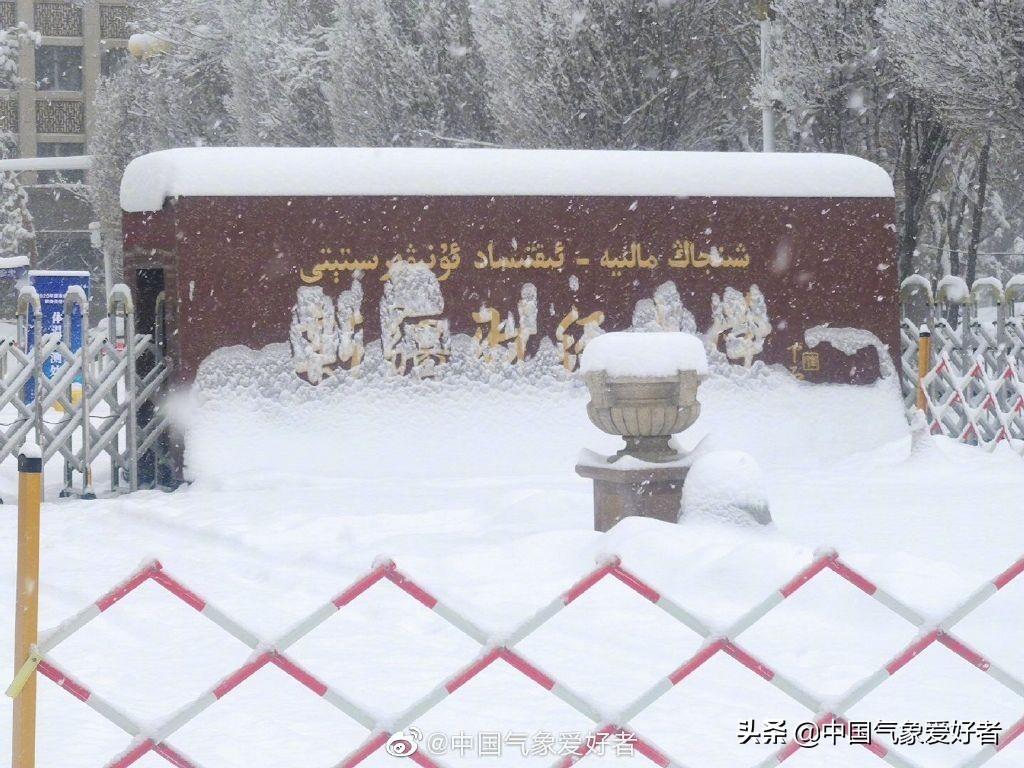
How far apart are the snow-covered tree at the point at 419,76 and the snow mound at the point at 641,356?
19.7 metres

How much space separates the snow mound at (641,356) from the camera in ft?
32.2

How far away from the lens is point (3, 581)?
29.9 ft

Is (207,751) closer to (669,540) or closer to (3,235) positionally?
(669,540)

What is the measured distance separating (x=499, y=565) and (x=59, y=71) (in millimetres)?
55196

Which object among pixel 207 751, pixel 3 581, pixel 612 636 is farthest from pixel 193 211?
pixel 207 751

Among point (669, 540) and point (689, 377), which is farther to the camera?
point (689, 377)

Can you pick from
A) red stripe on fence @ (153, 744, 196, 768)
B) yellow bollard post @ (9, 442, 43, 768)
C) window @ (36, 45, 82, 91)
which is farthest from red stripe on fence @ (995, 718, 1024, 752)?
window @ (36, 45, 82, 91)

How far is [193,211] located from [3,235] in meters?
40.1

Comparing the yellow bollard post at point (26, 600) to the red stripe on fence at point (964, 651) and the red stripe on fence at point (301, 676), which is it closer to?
the red stripe on fence at point (301, 676)

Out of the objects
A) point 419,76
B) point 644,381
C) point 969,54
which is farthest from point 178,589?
point 419,76

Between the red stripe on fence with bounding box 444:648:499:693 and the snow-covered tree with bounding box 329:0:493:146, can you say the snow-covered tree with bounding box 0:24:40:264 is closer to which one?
the snow-covered tree with bounding box 329:0:493:146

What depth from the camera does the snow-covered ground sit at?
19.6 feet

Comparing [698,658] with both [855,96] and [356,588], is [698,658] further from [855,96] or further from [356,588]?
[855,96]

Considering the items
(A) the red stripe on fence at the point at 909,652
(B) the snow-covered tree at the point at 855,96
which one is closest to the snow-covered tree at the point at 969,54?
(B) the snow-covered tree at the point at 855,96
